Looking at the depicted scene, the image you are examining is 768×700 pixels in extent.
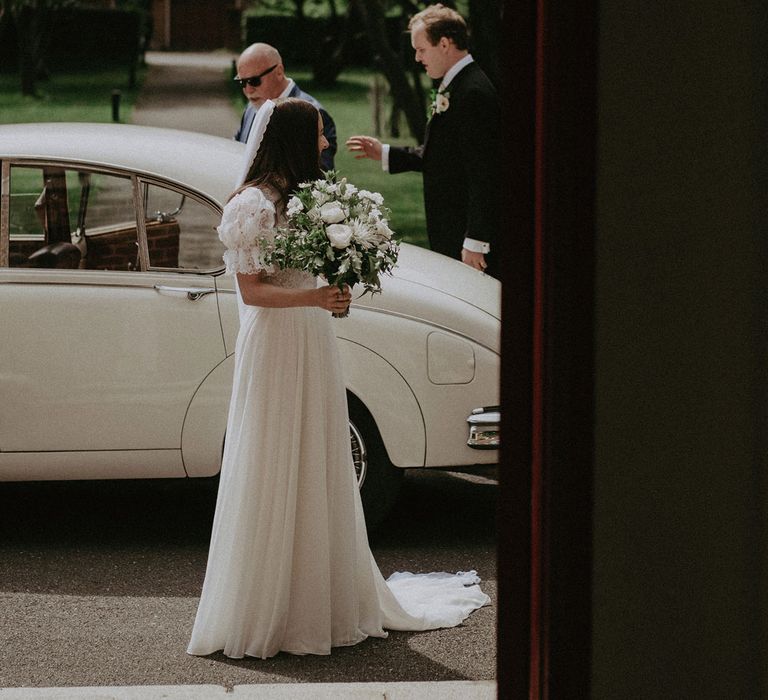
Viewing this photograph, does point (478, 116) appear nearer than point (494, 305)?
No

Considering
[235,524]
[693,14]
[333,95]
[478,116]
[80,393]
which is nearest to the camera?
[693,14]

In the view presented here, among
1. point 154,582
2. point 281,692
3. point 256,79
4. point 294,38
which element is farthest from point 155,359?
point 294,38

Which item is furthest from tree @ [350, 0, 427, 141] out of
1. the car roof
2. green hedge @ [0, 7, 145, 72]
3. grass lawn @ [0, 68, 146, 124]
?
green hedge @ [0, 7, 145, 72]

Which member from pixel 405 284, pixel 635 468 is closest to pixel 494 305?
pixel 405 284

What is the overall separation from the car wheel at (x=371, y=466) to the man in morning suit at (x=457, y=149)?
1.23 m

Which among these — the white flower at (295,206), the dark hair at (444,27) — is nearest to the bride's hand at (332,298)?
the white flower at (295,206)

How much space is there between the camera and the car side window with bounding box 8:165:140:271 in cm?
598

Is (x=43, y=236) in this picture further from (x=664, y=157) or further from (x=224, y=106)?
(x=224, y=106)

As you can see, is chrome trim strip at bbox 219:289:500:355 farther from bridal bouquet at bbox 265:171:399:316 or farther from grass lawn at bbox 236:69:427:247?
grass lawn at bbox 236:69:427:247

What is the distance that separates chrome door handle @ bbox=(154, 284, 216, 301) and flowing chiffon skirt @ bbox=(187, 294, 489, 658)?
1.01m

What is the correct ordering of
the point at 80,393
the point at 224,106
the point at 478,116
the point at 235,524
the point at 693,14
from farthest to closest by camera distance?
the point at 224,106 < the point at 478,116 < the point at 80,393 < the point at 235,524 < the point at 693,14

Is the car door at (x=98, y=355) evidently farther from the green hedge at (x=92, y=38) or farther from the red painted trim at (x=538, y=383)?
the green hedge at (x=92, y=38)

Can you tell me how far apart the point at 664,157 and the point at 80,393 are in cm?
370

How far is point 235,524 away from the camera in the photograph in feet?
15.7
